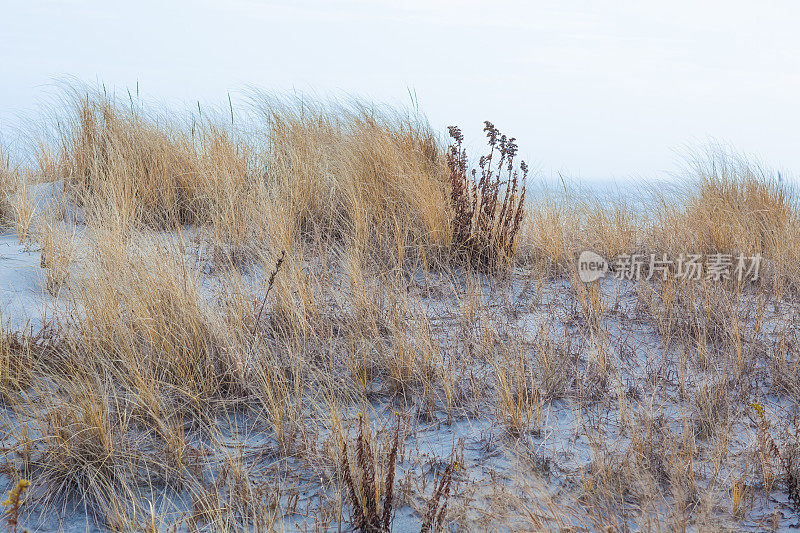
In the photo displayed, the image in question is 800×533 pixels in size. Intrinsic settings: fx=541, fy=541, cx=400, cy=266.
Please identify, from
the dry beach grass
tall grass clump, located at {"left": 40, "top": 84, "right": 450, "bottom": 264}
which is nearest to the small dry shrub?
the dry beach grass

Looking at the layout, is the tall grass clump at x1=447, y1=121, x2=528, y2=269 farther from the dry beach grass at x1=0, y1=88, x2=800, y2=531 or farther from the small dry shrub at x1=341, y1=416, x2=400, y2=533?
the small dry shrub at x1=341, y1=416, x2=400, y2=533

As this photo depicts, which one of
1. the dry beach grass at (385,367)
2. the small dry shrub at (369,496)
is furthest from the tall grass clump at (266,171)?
the small dry shrub at (369,496)

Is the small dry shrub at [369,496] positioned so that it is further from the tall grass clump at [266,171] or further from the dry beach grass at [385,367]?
the tall grass clump at [266,171]

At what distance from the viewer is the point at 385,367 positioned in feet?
8.73

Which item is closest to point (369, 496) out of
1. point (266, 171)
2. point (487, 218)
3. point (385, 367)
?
point (385, 367)

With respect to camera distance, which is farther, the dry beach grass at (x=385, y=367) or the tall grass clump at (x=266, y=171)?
the tall grass clump at (x=266, y=171)

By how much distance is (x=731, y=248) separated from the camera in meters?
4.53

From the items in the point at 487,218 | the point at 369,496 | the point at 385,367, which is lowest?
the point at 369,496

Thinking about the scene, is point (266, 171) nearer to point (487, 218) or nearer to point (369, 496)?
point (487, 218)

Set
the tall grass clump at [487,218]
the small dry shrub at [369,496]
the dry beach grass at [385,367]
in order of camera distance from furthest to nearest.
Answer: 1. the tall grass clump at [487,218]
2. the dry beach grass at [385,367]
3. the small dry shrub at [369,496]

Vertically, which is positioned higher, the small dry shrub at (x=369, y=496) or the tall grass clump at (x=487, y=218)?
the tall grass clump at (x=487, y=218)

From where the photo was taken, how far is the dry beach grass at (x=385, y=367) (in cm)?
193

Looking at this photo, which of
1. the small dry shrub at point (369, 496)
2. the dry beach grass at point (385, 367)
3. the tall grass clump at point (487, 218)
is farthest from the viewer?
the tall grass clump at point (487, 218)

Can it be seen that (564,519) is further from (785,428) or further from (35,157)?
(35,157)
